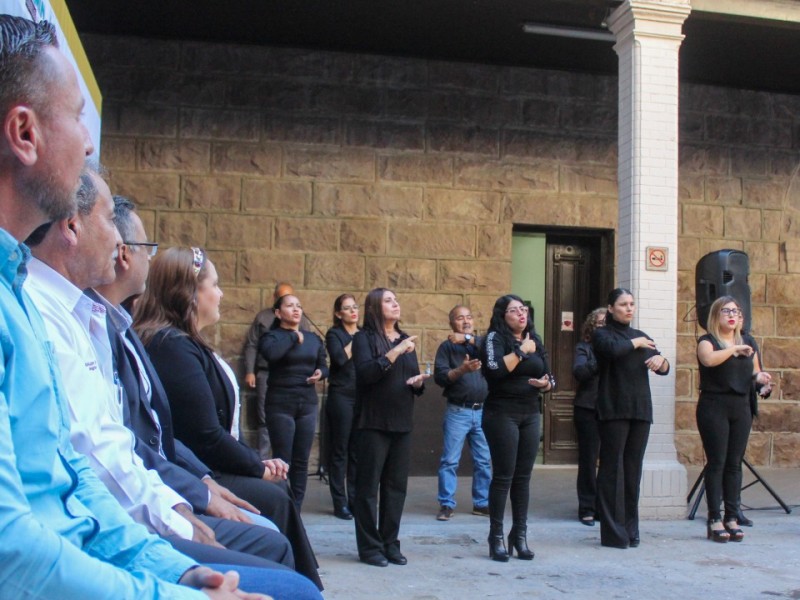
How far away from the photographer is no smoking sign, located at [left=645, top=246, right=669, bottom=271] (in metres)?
7.72

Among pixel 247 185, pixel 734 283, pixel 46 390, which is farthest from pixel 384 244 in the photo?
pixel 46 390

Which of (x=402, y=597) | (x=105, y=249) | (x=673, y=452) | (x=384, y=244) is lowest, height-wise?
(x=402, y=597)

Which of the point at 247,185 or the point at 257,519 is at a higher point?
the point at 247,185

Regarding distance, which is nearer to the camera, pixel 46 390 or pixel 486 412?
pixel 46 390

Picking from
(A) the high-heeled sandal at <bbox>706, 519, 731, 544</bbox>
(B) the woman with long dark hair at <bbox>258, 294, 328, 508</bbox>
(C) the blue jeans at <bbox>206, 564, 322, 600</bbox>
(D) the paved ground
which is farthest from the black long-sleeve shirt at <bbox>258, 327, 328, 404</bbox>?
(C) the blue jeans at <bbox>206, 564, 322, 600</bbox>

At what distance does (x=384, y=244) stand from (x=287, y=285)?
125 centimetres

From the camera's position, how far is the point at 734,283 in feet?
26.8

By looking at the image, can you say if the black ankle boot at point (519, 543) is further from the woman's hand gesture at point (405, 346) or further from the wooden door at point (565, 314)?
the wooden door at point (565, 314)

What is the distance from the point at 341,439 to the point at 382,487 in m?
1.77

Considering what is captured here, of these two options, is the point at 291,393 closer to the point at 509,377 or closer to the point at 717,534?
the point at 509,377

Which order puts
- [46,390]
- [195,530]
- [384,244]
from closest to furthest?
[46,390]
[195,530]
[384,244]

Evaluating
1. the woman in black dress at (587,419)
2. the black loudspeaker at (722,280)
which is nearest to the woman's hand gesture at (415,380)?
the woman in black dress at (587,419)

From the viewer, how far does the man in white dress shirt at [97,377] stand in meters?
2.46

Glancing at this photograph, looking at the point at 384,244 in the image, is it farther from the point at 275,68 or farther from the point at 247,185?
the point at 275,68
